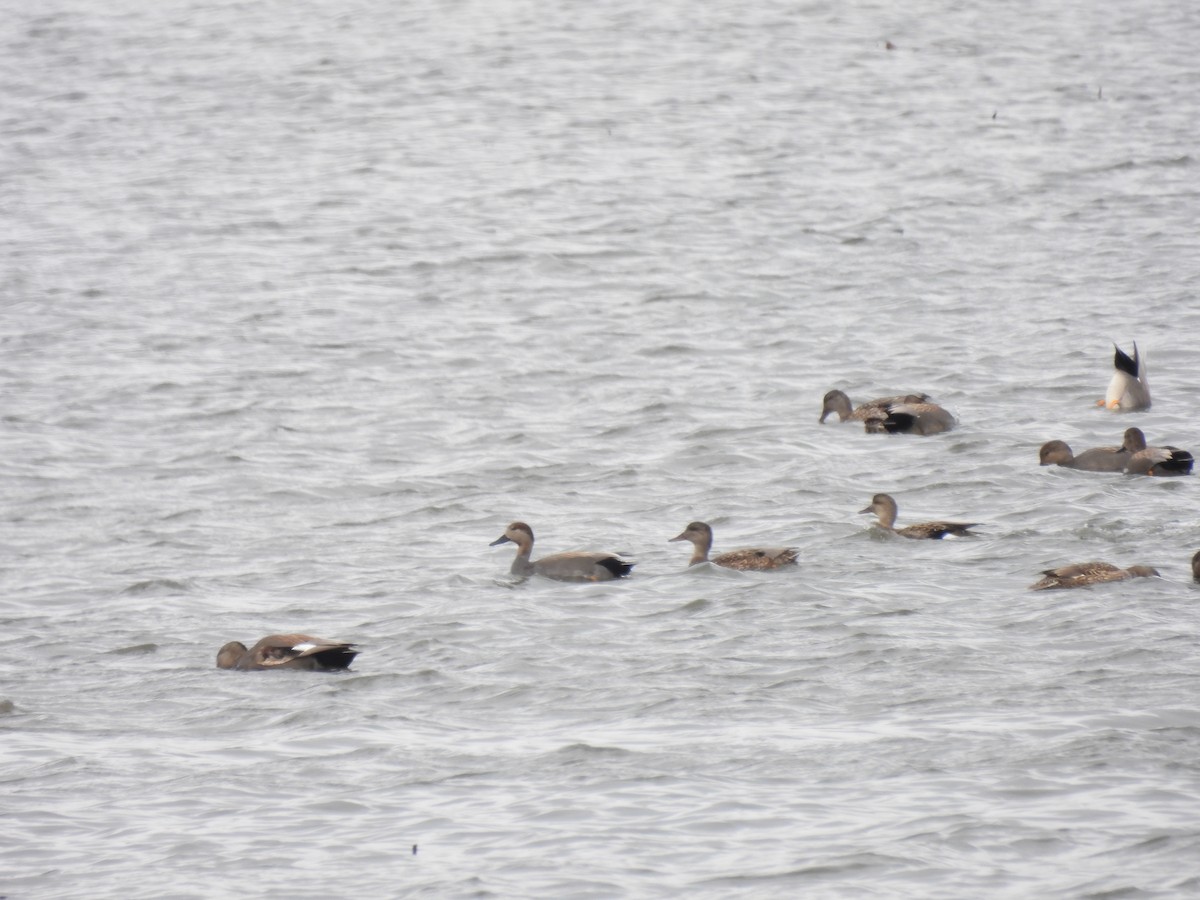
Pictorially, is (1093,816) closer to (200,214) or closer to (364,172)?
(200,214)

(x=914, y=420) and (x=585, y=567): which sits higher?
(x=914, y=420)

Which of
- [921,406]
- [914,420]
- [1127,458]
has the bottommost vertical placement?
[1127,458]

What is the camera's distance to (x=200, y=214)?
27.6 m

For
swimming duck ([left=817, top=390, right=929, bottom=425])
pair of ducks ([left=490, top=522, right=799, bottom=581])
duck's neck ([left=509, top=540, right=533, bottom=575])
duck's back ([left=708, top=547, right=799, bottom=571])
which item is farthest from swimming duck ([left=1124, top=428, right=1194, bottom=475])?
duck's neck ([left=509, top=540, right=533, bottom=575])

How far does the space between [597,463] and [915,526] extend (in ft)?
12.4

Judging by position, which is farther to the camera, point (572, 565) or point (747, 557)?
point (572, 565)

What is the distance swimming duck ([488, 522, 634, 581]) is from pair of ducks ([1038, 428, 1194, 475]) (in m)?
3.89

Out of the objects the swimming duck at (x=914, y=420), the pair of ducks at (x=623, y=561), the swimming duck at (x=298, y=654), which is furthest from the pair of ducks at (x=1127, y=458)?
the swimming duck at (x=298, y=654)

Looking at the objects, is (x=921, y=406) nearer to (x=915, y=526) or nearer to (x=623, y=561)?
(x=915, y=526)

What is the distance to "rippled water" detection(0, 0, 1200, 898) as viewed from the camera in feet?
29.7

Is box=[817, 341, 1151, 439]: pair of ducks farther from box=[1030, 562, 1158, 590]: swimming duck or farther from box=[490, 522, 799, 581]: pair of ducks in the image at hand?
box=[1030, 562, 1158, 590]: swimming duck

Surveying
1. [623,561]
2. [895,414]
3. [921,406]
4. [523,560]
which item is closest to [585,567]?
[623,561]

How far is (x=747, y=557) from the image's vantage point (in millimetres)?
13109

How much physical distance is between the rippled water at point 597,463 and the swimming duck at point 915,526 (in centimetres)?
16
